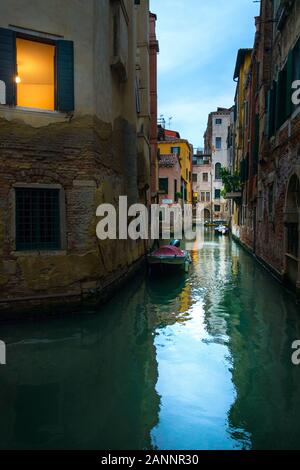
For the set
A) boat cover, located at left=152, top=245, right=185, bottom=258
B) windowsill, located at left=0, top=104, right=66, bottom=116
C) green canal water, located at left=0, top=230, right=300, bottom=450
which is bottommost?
green canal water, located at left=0, top=230, right=300, bottom=450

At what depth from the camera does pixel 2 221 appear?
8.48m

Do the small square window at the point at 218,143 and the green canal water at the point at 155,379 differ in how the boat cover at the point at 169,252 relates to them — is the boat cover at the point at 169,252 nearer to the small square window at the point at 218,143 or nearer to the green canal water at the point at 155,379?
the green canal water at the point at 155,379

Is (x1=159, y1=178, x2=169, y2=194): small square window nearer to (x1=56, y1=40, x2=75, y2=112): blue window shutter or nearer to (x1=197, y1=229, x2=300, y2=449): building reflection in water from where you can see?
(x1=197, y1=229, x2=300, y2=449): building reflection in water

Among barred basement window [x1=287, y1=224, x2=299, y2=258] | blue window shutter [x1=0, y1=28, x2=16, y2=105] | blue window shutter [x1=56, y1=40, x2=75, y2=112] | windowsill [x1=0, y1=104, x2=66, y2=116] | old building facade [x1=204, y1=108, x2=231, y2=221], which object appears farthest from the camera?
old building facade [x1=204, y1=108, x2=231, y2=221]

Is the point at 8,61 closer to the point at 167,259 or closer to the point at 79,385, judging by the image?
the point at 79,385

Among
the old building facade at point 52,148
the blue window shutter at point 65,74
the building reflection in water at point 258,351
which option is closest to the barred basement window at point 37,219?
the old building facade at point 52,148

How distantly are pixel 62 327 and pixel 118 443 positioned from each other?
14.5 ft

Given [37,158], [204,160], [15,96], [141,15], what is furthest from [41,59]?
[204,160]

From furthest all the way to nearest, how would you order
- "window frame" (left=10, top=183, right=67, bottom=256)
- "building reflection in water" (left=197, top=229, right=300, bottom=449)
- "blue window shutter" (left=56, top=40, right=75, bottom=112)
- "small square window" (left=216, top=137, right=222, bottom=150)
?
"small square window" (left=216, top=137, right=222, bottom=150), "blue window shutter" (left=56, top=40, right=75, bottom=112), "window frame" (left=10, top=183, right=67, bottom=256), "building reflection in water" (left=197, top=229, right=300, bottom=449)

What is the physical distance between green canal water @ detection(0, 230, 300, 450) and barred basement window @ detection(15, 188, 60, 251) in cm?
182

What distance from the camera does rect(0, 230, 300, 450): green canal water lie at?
442 cm

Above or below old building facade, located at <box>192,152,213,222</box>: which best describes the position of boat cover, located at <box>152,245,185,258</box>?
below

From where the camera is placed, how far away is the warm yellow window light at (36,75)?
9.19m

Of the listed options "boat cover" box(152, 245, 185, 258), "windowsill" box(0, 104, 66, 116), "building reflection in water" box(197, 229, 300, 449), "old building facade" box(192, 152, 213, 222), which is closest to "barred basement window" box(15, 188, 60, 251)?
"windowsill" box(0, 104, 66, 116)
